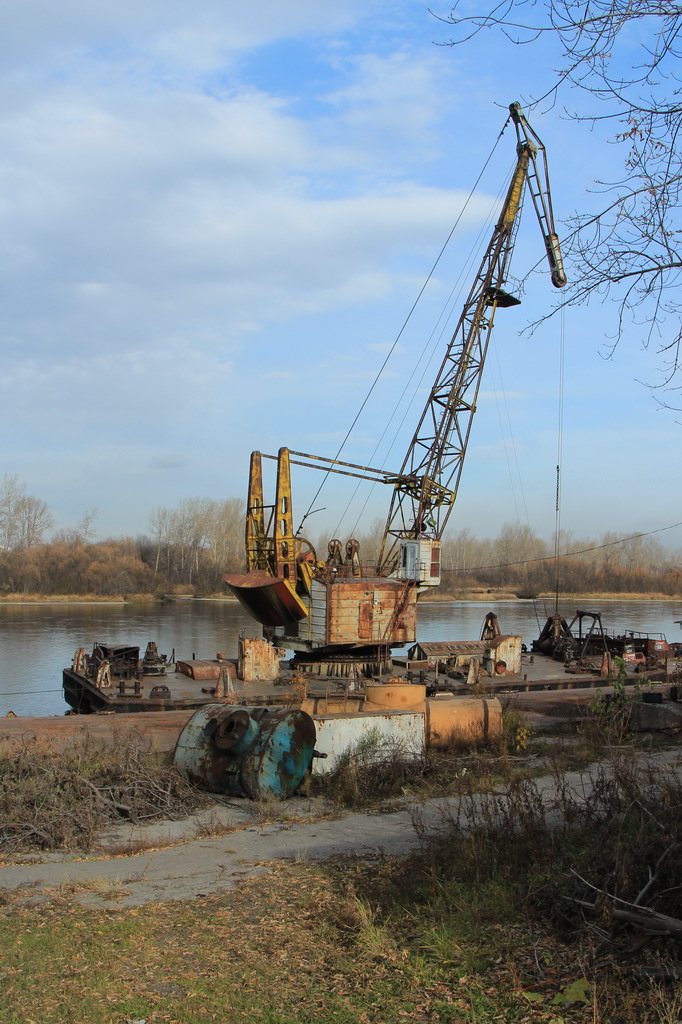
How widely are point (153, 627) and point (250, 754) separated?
38116 millimetres

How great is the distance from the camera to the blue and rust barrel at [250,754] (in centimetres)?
832

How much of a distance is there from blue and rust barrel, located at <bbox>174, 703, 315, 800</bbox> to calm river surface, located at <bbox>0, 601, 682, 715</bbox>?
15.1 m

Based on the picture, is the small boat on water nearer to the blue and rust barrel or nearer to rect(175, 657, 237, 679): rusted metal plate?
rect(175, 657, 237, 679): rusted metal plate

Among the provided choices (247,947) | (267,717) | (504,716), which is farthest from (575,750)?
(247,947)

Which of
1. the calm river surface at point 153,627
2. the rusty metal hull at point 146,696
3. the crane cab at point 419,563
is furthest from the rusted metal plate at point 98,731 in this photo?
the calm river surface at point 153,627

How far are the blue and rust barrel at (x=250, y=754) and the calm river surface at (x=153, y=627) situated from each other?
49.4 feet

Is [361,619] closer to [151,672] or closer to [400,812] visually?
[151,672]

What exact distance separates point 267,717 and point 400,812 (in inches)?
67.3

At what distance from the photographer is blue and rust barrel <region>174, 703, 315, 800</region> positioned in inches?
328

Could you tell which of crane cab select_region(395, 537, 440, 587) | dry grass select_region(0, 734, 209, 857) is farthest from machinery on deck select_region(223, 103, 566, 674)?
dry grass select_region(0, 734, 209, 857)

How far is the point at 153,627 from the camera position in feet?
148

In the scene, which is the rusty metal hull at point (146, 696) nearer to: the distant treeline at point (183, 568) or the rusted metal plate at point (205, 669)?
the rusted metal plate at point (205, 669)

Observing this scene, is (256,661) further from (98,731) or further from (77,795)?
(77,795)

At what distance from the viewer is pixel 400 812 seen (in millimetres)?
7859
